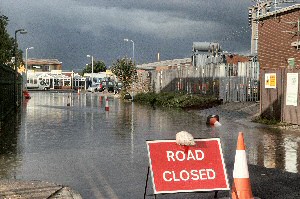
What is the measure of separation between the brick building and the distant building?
139 meters

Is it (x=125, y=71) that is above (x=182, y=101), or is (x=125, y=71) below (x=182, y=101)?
above

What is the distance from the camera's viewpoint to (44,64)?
177 metres

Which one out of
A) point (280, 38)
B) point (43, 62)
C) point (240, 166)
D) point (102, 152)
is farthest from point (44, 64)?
point (240, 166)

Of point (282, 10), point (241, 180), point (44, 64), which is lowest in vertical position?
point (241, 180)

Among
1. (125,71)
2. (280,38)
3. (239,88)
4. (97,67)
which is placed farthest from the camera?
(97,67)

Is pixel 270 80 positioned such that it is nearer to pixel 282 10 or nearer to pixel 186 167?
pixel 282 10

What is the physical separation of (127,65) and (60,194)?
48.4 meters

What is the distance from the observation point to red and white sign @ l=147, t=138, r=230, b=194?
7027 millimetres

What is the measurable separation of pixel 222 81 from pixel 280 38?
488 centimetres

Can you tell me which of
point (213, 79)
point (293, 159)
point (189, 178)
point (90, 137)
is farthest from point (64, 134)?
point (213, 79)

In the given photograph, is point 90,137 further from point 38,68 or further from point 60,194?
point 38,68

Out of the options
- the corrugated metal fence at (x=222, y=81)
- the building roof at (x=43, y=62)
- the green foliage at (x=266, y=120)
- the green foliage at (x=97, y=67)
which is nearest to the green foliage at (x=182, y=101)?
the corrugated metal fence at (x=222, y=81)

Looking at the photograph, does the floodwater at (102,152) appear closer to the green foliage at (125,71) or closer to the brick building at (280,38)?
the brick building at (280,38)

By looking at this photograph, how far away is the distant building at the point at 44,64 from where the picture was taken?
17138 centimetres
